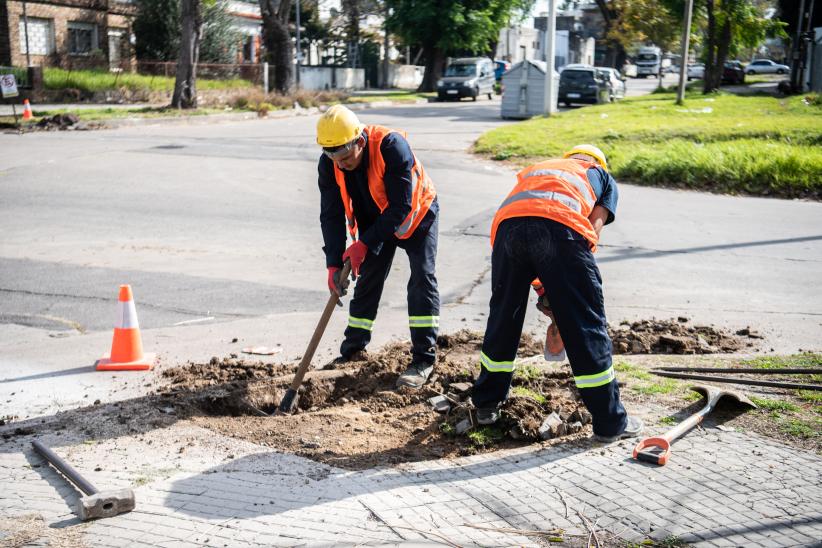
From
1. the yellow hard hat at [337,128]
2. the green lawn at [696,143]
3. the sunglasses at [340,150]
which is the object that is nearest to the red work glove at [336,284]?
the sunglasses at [340,150]

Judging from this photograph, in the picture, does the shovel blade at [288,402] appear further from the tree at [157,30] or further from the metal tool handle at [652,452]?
the tree at [157,30]

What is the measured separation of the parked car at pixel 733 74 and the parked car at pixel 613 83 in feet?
47.6

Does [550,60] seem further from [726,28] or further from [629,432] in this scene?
[629,432]

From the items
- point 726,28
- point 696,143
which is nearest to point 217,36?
point 726,28

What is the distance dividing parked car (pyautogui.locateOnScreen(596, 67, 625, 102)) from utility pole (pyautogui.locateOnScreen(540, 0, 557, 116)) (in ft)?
34.1

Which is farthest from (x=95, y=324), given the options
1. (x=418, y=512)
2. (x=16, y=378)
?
(x=418, y=512)

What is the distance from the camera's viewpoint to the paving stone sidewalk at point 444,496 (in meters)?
3.59

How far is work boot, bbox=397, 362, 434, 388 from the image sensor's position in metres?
5.43

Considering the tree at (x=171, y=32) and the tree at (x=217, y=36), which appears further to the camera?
the tree at (x=217, y=36)

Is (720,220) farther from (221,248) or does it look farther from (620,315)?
(221,248)

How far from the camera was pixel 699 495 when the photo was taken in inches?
155

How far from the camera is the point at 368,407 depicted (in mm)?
5191

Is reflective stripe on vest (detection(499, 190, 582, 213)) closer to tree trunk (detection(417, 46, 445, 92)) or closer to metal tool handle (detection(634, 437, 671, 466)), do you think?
metal tool handle (detection(634, 437, 671, 466))

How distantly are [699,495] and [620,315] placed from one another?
11.3 feet
